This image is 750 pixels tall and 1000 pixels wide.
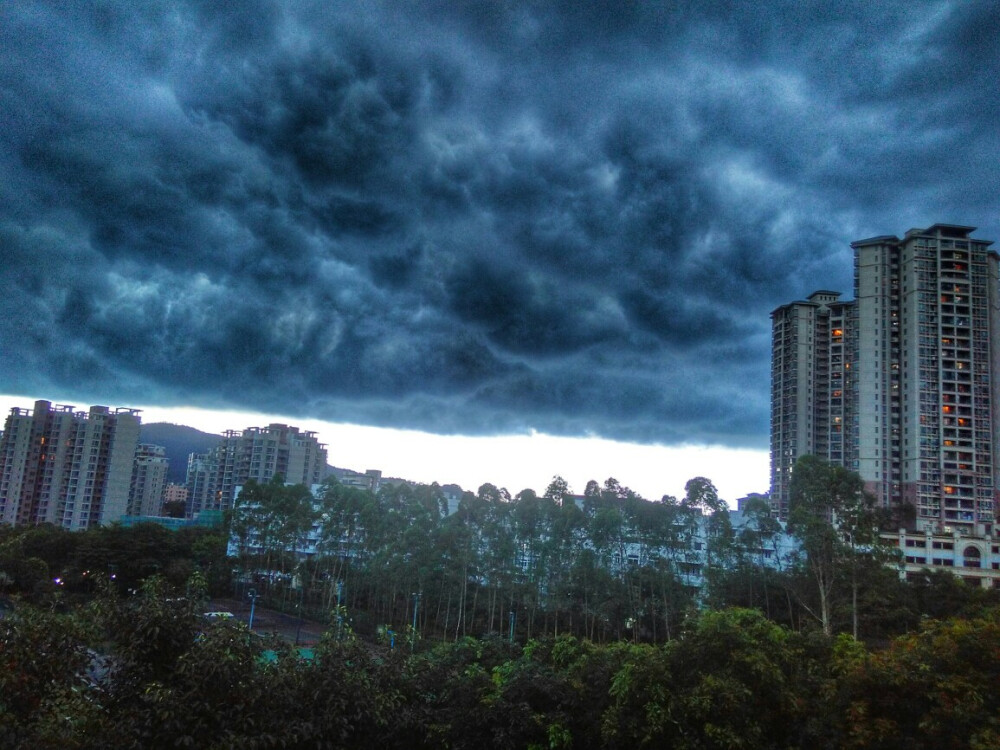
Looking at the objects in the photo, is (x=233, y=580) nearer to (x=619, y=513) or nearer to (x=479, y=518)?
(x=479, y=518)

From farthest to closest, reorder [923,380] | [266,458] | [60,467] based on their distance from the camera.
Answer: [266,458], [60,467], [923,380]

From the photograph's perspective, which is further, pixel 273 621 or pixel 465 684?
pixel 273 621

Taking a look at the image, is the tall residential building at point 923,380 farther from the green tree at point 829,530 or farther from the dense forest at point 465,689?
the dense forest at point 465,689

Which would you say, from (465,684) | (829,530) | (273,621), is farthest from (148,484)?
(465,684)

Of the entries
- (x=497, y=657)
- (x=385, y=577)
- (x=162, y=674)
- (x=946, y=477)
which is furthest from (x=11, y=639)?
(x=946, y=477)

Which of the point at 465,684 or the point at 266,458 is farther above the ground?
the point at 266,458

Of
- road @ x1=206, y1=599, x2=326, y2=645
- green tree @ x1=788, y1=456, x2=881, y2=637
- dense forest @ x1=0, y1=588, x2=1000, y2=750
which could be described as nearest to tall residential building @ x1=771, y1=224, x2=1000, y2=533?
green tree @ x1=788, y1=456, x2=881, y2=637

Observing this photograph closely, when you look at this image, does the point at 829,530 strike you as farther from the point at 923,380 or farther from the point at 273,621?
the point at 923,380
